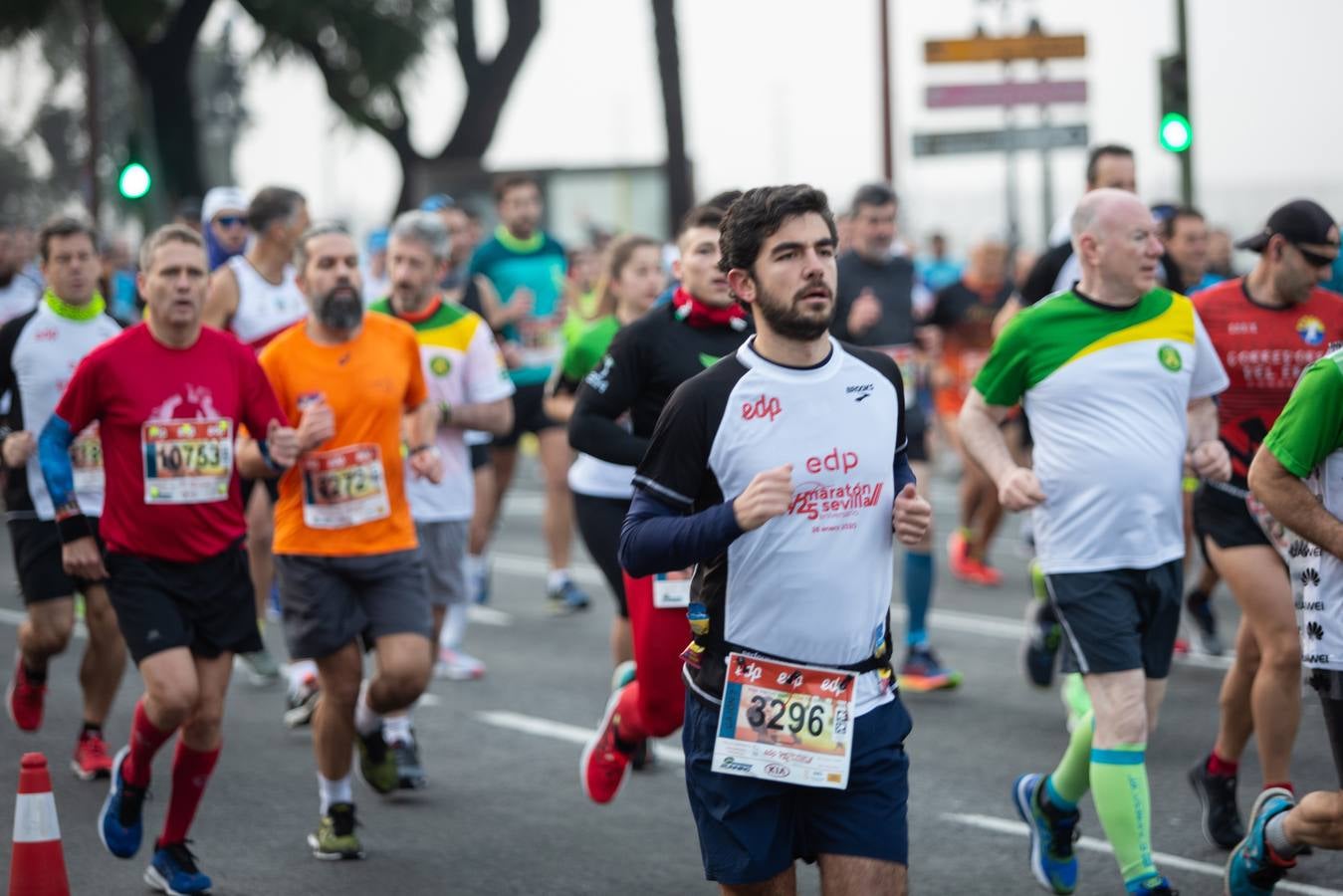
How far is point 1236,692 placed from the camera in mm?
6875

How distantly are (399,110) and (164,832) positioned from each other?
30.0 m

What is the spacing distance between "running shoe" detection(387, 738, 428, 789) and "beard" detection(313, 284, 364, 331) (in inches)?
70.5

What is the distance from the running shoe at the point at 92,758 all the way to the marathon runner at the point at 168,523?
156cm

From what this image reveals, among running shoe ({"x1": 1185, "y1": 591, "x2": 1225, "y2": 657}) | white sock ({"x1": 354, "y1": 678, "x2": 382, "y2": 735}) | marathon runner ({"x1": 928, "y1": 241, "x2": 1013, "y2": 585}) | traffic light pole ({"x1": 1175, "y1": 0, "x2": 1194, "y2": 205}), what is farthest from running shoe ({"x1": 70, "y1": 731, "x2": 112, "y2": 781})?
traffic light pole ({"x1": 1175, "y1": 0, "x2": 1194, "y2": 205})

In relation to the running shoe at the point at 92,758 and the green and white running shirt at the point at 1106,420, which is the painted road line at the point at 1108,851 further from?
the running shoe at the point at 92,758

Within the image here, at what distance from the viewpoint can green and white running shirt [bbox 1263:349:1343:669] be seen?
5.07 meters

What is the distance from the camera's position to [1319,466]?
17.1ft

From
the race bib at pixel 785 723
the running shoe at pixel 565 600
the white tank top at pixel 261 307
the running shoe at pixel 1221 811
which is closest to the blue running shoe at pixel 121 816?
the race bib at pixel 785 723

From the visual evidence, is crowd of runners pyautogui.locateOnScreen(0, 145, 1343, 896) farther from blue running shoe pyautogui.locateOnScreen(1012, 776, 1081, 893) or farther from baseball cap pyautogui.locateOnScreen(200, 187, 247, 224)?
baseball cap pyautogui.locateOnScreen(200, 187, 247, 224)

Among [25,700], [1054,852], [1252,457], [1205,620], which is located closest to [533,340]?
[1205,620]

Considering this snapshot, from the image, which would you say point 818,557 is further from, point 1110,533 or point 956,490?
point 956,490

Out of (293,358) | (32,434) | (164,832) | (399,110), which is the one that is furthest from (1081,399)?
(399,110)

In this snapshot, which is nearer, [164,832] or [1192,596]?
[164,832]

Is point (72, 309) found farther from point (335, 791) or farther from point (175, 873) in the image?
point (175, 873)
